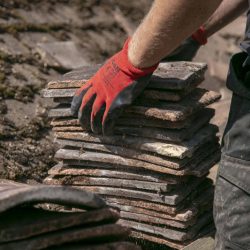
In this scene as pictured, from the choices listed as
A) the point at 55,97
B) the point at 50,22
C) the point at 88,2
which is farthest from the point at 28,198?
the point at 88,2

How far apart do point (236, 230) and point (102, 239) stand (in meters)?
0.92

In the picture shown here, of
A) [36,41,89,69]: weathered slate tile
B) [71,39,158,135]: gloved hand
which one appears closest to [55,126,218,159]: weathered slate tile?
[71,39,158,135]: gloved hand

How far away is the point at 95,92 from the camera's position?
317 centimetres

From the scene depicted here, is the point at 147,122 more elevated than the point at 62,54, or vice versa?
the point at 147,122

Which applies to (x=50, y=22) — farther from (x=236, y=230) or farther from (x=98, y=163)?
(x=236, y=230)

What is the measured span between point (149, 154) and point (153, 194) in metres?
0.25

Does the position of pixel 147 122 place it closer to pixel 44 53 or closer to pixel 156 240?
→ pixel 156 240

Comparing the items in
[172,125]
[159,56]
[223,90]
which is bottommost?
[223,90]

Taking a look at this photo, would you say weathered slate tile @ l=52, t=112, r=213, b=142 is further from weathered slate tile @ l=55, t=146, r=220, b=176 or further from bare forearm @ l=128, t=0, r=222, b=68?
bare forearm @ l=128, t=0, r=222, b=68

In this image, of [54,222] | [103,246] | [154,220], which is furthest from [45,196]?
[154,220]

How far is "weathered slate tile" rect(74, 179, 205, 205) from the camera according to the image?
11.0ft

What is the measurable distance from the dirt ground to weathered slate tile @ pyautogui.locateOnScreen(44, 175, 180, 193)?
0.46 meters

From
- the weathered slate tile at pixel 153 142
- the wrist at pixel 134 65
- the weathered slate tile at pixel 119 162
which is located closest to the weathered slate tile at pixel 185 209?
the weathered slate tile at pixel 119 162

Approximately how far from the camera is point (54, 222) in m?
2.00
